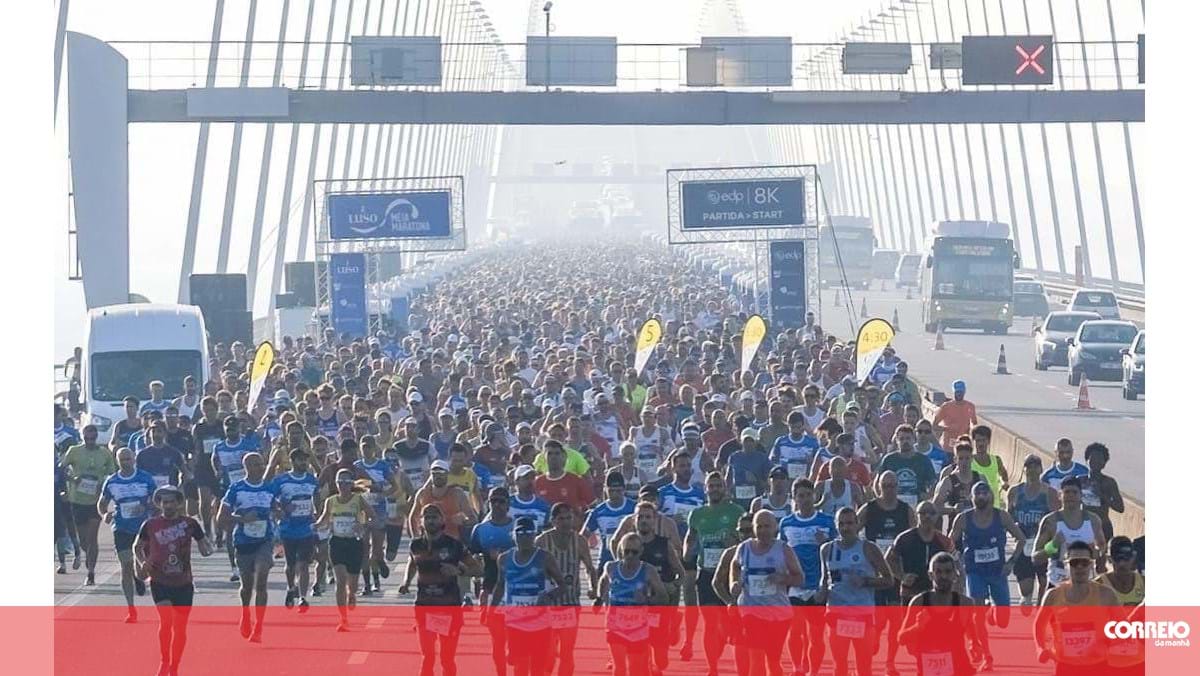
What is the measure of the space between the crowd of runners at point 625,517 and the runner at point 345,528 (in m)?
0.02

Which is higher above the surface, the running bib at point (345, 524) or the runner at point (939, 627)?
the running bib at point (345, 524)

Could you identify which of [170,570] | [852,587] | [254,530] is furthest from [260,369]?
[852,587]

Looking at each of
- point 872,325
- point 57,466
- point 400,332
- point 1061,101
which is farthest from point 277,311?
point 57,466

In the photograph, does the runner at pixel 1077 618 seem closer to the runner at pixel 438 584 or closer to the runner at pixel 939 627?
the runner at pixel 939 627

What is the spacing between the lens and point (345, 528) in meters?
18.4

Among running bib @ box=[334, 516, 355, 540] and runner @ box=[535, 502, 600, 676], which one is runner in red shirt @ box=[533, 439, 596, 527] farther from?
runner @ box=[535, 502, 600, 676]

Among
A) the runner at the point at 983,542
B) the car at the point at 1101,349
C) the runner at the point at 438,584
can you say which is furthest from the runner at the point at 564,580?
the car at the point at 1101,349

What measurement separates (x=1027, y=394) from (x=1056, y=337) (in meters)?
8.99

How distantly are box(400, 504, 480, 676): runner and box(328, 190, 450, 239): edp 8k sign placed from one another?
1261 inches

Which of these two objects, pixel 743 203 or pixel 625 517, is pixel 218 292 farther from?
pixel 625 517

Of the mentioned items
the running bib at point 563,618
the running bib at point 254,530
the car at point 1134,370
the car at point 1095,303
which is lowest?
the running bib at point 563,618

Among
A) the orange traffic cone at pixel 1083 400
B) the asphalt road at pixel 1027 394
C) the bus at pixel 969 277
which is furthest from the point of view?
the bus at pixel 969 277

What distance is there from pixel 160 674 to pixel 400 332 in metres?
36.1

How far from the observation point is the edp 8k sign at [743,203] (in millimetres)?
49312
